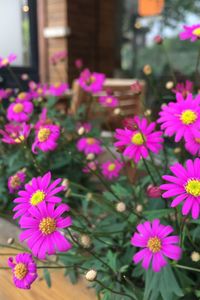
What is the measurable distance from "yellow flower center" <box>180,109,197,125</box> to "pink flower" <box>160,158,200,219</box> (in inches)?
2.5

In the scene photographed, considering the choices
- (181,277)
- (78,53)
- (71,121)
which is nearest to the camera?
(181,277)

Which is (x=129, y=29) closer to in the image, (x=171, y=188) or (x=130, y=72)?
(x=130, y=72)

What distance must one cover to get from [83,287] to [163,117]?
27 cm

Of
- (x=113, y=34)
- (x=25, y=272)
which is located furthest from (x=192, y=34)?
(x=113, y=34)

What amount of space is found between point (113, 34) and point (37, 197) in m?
3.39

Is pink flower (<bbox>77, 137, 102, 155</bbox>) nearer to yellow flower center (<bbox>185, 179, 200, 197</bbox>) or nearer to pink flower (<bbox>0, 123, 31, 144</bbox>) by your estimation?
pink flower (<bbox>0, 123, 31, 144</bbox>)

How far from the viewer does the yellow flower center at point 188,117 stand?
408 mm

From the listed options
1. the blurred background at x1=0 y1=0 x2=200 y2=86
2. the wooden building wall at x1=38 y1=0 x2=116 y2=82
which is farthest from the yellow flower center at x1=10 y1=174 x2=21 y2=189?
the wooden building wall at x1=38 y1=0 x2=116 y2=82

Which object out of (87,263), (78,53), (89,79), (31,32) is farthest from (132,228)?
(78,53)

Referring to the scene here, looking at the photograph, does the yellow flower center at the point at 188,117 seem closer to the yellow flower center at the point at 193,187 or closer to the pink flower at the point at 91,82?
the yellow flower center at the point at 193,187

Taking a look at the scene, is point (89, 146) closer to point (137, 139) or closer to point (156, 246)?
point (137, 139)

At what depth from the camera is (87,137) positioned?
2.50 ft

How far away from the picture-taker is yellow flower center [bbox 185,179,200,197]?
0.33 meters

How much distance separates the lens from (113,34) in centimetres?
353
